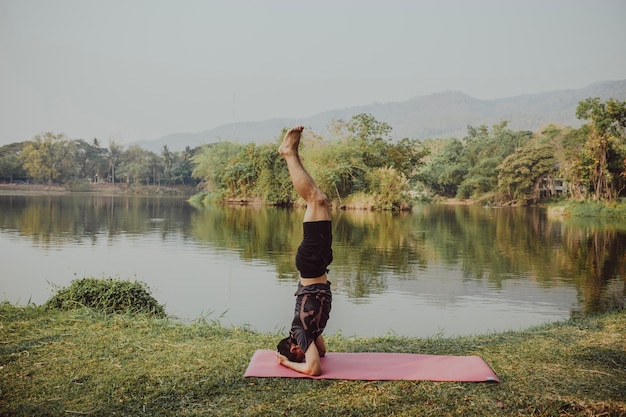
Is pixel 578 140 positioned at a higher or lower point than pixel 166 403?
higher

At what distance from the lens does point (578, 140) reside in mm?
30312

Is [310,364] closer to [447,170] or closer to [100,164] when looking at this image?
[447,170]

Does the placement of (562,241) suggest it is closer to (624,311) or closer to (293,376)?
(624,311)

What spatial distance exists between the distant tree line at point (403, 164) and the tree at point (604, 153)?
0.13 feet

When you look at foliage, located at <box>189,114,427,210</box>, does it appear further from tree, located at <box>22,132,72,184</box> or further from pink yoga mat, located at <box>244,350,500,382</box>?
pink yoga mat, located at <box>244,350,500,382</box>

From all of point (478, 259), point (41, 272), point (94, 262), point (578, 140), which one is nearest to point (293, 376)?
point (41, 272)

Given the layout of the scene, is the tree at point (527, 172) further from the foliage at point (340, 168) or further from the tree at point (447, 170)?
the tree at point (447, 170)

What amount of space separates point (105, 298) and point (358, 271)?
4.74 metres

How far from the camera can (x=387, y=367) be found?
11.5 ft

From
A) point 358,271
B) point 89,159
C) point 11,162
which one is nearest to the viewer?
point 358,271

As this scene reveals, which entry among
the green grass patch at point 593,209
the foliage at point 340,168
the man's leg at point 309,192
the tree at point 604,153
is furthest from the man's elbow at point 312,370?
the tree at point 604,153

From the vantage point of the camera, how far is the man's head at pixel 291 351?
3.48 metres

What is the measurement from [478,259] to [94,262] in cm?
679

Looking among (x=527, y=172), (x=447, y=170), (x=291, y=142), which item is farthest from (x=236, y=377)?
(x=447, y=170)
